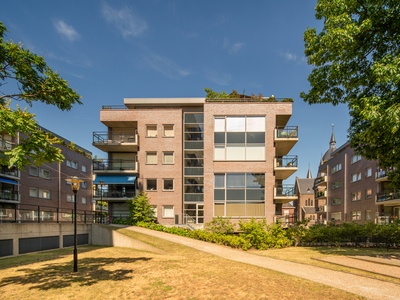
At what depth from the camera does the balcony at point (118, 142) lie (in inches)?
1012

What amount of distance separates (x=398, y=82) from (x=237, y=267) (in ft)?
31.7

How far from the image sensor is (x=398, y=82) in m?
9.66

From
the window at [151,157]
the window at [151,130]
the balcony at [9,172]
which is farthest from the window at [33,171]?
the window at [151,130]

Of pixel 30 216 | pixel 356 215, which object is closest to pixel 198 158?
pixel 30 216

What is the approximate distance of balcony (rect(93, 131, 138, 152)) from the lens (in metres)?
25.7

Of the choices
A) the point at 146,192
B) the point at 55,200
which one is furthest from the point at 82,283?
the point at 55,200

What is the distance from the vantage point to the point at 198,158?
25.9m

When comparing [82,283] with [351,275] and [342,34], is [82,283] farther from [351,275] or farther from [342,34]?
[342,34]

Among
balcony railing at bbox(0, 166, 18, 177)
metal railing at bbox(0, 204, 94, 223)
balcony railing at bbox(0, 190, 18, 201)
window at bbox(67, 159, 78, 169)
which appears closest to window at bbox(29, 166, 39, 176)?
balcony railing at bbox(0, 166, 18, 177)

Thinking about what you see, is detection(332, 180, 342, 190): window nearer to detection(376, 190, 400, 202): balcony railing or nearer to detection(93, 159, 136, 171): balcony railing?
detection(376, 190, 400, 202): balcony railing

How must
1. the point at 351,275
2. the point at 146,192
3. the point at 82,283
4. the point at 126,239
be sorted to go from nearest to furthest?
the point at 82,283 < the point at 351,275 < the point at 126,239 < the point at 146,192

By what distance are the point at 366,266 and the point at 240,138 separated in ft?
51.0

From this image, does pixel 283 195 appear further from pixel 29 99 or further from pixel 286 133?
pixel 29 99

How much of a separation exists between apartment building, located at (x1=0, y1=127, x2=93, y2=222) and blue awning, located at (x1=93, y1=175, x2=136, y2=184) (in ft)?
13.9
